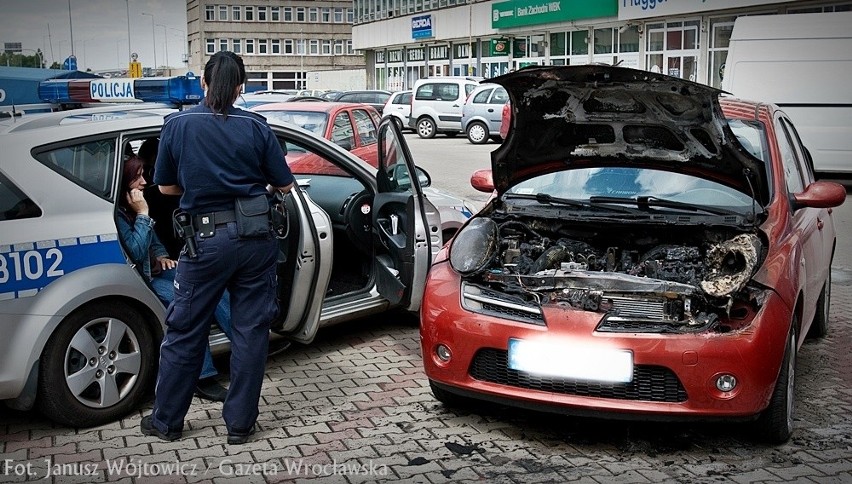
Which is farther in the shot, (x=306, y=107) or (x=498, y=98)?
(x=498, y=98)

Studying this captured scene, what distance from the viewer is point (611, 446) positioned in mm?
4770

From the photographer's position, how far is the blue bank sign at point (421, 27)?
178 ft

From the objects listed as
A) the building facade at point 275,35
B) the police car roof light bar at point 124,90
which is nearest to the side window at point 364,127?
the police car roof light bar at point 124,90

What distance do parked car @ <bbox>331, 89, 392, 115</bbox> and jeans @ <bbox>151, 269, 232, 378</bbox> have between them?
1099 inches

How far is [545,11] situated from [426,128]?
39.8 feet

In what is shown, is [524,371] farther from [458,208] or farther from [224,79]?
[458,208]

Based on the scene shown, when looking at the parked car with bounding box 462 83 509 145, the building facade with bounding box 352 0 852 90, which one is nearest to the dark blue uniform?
the building facade with bounding box 352 0 852 90

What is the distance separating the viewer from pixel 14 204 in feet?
15.4

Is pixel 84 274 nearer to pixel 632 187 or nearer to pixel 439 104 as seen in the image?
pixel 632 187

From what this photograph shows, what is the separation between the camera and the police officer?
4.55m

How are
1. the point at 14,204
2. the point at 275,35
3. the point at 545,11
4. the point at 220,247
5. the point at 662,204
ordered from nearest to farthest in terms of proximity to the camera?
the point at 220,247, the point at 14,204, the point at 662,204, the point at 545,11, the point at 275,35

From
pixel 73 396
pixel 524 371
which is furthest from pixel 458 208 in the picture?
pixel 73 396

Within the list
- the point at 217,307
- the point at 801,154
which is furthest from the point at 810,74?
the point at 217,307

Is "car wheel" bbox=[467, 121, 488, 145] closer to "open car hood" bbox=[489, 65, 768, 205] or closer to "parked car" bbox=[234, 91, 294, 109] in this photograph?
"parked car" bbox=[234, 91, 294, 109]
